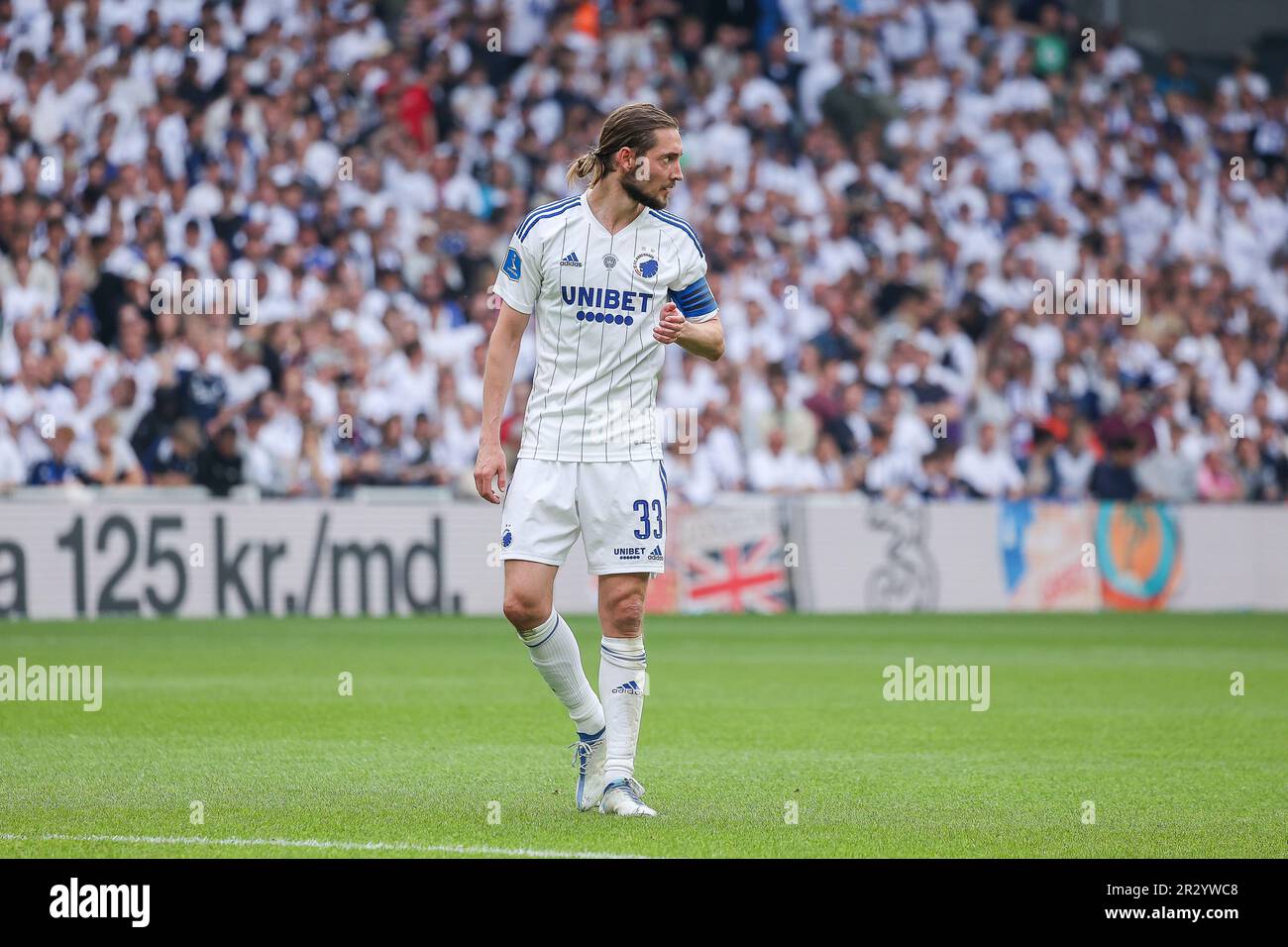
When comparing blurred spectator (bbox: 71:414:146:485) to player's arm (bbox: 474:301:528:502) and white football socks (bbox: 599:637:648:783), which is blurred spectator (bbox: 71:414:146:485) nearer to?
player's arm (bbox: 474:301:528:502)

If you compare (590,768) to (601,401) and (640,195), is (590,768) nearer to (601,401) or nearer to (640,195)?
(601,401)

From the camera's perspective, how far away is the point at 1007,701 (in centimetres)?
1244

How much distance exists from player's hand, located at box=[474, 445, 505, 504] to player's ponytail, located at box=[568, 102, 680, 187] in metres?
1.03

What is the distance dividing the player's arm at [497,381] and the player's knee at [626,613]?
0.59m

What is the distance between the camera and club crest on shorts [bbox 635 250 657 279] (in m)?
7.54

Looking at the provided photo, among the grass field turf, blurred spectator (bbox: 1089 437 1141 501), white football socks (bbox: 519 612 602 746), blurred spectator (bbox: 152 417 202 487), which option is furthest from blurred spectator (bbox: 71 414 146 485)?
white football socks (bbox: 519 612 602 746)

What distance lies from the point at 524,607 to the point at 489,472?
52 centimetres

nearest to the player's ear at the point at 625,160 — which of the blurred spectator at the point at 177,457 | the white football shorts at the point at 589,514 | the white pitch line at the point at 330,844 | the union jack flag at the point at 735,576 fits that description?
the white football shorts at the point at 589,514

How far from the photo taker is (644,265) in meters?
7.54

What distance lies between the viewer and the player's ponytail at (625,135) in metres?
7.34
